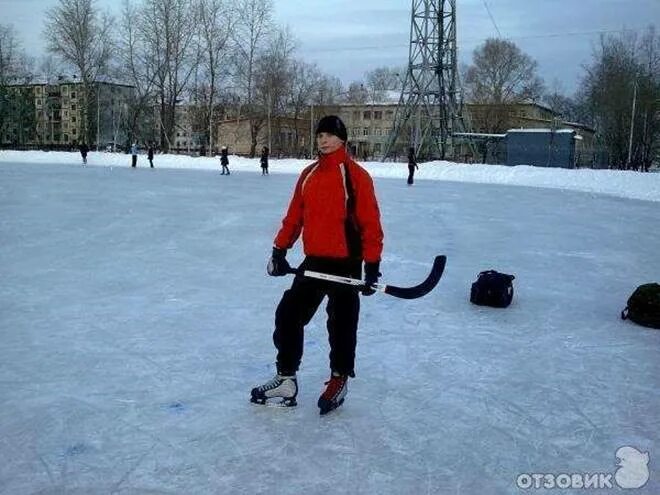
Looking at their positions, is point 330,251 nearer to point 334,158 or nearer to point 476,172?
point 334,158

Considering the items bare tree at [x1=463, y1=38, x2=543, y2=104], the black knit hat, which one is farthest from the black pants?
bare tree at [x1=463, y1=38, x2=543, y2=104]

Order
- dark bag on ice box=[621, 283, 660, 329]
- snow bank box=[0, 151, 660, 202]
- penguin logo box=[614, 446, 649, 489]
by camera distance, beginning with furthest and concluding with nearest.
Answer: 1. snow bank box=[0, 151, 660, 202]
2. dark bag on ice box=[621, 283, 660, 329]
3. penguin logo box=[614, 446, 649, 489]

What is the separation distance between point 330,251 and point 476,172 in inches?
1033

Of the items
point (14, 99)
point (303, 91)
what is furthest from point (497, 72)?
point (14, 99)

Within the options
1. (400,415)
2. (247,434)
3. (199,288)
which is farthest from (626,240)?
(247,434)

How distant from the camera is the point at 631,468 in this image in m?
2.56

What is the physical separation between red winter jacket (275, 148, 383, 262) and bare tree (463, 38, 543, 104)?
202 ft

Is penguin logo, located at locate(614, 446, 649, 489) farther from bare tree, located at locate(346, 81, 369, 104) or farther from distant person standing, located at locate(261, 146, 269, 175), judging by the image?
bare tree, located at locate(346, 81, 369, 104)

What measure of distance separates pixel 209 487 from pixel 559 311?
3909mm

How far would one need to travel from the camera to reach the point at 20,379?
132 inches

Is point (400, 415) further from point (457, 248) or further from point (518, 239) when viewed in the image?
point (518, 239)

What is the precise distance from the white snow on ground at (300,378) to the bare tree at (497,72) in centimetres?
5828

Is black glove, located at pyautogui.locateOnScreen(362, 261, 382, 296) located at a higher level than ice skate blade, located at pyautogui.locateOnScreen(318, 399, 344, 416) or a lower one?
higher

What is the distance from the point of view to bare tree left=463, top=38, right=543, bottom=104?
6206cm
